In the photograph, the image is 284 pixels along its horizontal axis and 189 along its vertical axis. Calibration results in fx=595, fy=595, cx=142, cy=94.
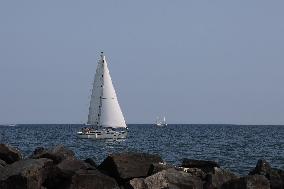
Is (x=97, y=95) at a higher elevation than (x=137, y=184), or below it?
higher

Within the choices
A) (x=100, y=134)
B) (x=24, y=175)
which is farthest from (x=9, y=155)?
(x=100, y=134)

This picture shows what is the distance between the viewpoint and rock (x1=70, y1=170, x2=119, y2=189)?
55.7 ft

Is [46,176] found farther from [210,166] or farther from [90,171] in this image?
[210,166]

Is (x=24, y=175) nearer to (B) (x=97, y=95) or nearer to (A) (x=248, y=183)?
(A) (x=248, y=183)

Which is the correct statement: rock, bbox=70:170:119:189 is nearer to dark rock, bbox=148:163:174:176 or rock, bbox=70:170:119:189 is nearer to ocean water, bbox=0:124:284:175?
dark rock, bbox=148:163:174:176

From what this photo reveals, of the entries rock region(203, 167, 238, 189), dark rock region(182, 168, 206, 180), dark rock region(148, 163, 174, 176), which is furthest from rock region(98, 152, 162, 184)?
rock region(203, 167, 238, 189)

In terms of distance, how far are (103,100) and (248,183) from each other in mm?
66176

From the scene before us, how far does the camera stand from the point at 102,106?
274ft

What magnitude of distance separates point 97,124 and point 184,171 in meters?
65.9

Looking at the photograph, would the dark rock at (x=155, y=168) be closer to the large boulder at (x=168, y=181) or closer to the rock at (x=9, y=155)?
the large boulder at (x=168, y=181)

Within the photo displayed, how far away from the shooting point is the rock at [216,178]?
60.7 ft

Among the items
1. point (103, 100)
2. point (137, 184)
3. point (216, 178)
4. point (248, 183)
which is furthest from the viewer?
point (103, 100)

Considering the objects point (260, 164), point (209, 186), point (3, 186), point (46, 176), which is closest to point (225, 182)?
point (209, 186)

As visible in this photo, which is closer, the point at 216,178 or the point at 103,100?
the point at 216,178
